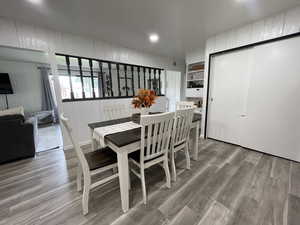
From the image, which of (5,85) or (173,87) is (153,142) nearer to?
(173,87)

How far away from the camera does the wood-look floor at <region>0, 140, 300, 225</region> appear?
4.11 ft

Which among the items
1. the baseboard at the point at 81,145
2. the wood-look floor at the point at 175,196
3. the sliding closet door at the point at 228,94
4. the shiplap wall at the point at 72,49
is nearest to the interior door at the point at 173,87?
the shiplap wall at the point at 72,49

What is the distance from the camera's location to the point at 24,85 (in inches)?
195

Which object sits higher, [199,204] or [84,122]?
[84,122]

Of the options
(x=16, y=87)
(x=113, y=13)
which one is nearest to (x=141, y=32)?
(x=113, y=13)

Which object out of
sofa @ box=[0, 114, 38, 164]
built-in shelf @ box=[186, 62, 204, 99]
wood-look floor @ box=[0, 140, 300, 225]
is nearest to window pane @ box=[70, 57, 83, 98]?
sofa @ box=[0, 114, 38, 164]

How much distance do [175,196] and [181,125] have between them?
85 centimetres

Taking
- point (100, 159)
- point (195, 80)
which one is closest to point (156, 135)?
point (100, 159)

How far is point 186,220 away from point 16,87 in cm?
676

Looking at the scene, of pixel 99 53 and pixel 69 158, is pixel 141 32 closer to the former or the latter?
pixel 99 53

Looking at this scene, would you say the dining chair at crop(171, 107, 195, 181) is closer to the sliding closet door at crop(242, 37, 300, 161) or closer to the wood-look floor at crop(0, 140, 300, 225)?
the wood-look floor at crop(0, 140, 300, 225)

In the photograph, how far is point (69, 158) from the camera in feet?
7.93

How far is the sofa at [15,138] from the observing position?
2148 millimetres

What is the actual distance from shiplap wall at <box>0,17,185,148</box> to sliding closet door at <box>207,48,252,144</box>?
83.5 inches
